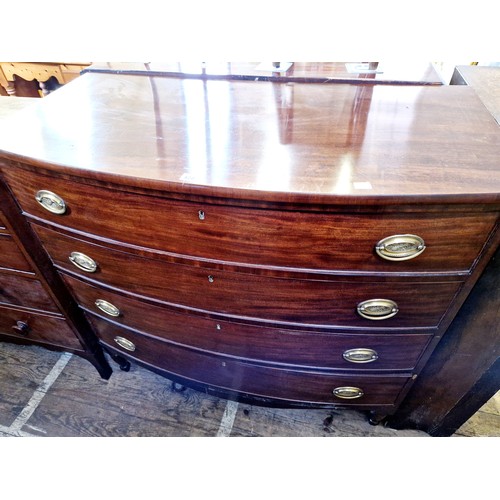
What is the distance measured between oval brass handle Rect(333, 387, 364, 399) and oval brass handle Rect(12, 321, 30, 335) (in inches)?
40.0

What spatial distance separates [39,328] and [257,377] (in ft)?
2.51

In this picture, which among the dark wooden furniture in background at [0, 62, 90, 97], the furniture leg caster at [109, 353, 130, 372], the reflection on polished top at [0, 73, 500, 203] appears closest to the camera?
the reflection on polished top at [0, 73, 500, 203]

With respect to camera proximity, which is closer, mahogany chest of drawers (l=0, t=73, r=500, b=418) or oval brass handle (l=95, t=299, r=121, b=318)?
mahogany chest of drawers (l=0, t=73, r=500, b=418)

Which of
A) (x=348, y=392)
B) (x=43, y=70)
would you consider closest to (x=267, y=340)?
(x=348, y=392)

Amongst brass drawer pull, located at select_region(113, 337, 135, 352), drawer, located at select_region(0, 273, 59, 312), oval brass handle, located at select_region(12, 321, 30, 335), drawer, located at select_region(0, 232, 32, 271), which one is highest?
drawer, located at select_region(0, 232, 32, 271)

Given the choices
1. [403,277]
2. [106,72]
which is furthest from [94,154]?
[403,277]

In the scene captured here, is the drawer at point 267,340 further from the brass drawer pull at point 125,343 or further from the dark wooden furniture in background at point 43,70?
the dark wooden furniture in background at point 43,70

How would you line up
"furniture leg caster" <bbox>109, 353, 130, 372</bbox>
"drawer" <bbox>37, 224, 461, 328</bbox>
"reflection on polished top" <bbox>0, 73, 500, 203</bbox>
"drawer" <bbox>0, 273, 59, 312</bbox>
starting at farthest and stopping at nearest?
"furniture leg caster" <bbox>109, 353, 130, 372</bbox>
"drawer" <bbox>0, 273, 59, 312</bbox>
"drawer" <bbox>37, 224, 461, 328</bbox>
"reflection on polished top" <bbox>0, 73, 500, 203</bbox>

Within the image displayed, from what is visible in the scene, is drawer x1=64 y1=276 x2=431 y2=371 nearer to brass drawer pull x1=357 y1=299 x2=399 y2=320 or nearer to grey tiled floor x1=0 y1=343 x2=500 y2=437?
brass drawer pull x1=357 y1=299 x2=399 y2=320

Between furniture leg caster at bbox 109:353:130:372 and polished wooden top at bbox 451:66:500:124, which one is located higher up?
polished wooden top at bbox 451:66:500:124

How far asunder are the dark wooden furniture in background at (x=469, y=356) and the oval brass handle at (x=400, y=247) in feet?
0.49

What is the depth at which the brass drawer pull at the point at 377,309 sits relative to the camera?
2.16ft

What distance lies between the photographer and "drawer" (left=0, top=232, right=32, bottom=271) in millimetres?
875

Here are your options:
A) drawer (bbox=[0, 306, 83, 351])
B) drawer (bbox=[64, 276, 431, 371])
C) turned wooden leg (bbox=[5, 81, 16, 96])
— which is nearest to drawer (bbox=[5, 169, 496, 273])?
drawer (bbox=[64, 276, 431, 371])
